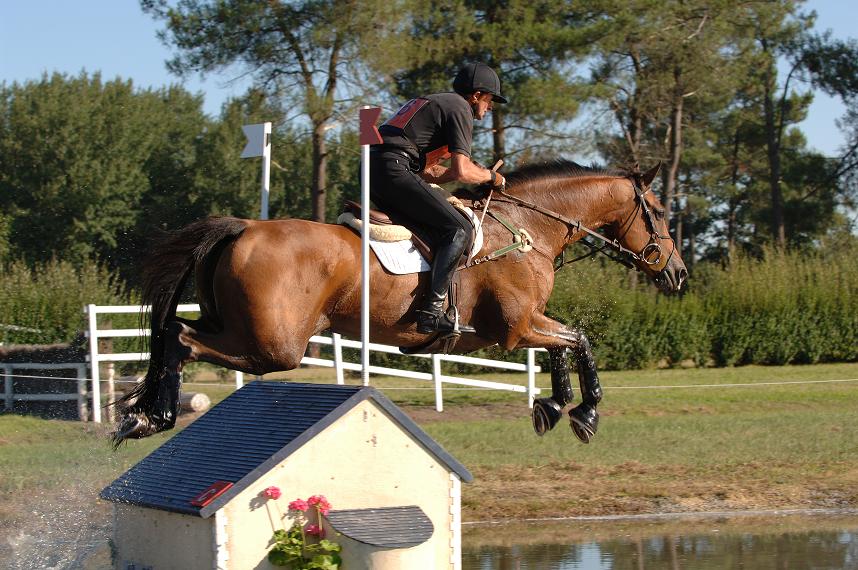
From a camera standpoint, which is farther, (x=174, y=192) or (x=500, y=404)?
(x=174, y=192)

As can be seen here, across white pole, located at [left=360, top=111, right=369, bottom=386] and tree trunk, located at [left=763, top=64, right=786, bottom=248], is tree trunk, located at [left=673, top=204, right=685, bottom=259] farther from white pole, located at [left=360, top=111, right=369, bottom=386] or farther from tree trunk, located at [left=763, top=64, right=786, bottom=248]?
white pole, located at [left=360, top=111, right=369, bottom=386]

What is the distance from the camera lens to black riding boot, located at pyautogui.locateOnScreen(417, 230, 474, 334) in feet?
20.8

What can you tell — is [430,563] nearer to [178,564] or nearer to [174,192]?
[178,564]

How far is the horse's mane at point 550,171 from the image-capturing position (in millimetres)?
7461

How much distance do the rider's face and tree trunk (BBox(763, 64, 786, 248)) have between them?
33.6 m

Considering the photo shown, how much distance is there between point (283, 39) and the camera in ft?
79.4

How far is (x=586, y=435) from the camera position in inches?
291

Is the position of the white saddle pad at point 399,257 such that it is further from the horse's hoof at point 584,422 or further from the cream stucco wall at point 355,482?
the horse's hoof at point 584,422

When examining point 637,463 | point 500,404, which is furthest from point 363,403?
point 500,404

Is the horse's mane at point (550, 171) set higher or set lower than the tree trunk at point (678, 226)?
lower

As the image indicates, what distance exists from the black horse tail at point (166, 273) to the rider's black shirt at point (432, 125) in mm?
1115

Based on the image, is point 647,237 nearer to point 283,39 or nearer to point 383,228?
point 383,228

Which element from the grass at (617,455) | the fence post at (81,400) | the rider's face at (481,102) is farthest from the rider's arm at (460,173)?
the fence post at (81,400)

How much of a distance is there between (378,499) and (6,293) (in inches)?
629
